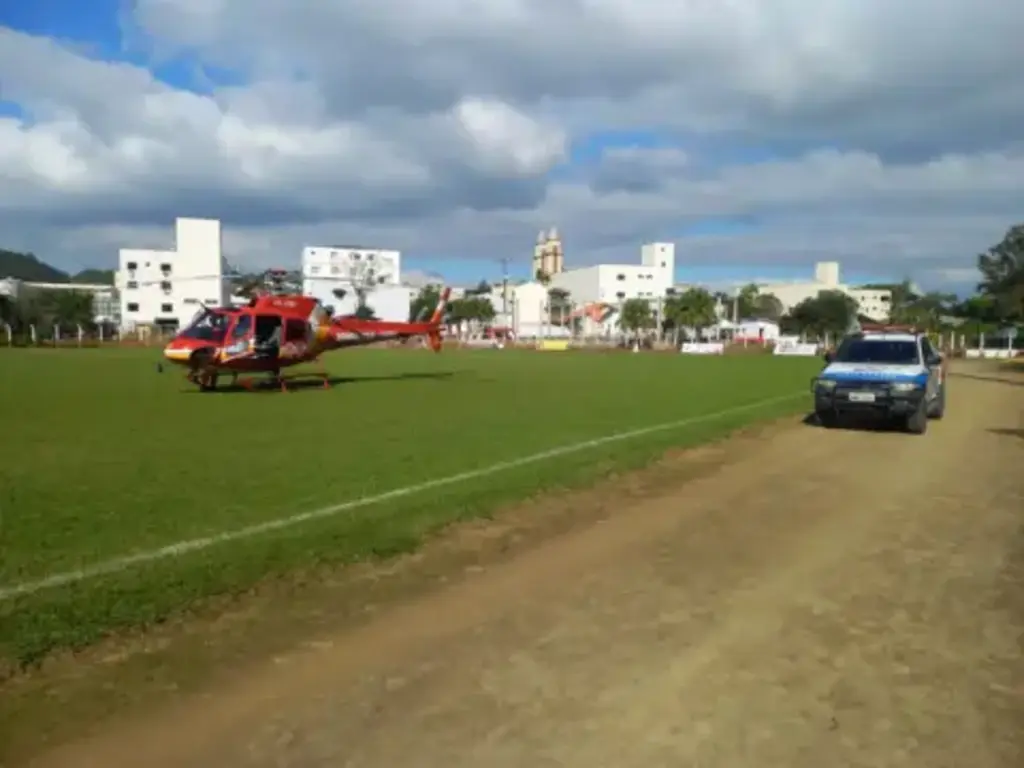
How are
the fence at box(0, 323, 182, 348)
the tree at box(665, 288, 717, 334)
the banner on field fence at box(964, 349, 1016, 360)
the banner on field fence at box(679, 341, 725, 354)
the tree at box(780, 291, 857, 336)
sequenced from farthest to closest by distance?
the tree at box(780, 291, 857, 336), the tree at box(665, 288, 717, 334), the banner on field fence at box(679, 341, 725, 354), the banner on field fence at box(964, 349, 1016, 360), the fence at box(0, 323, 182, 348)

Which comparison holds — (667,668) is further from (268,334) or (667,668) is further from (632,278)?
(632,278)

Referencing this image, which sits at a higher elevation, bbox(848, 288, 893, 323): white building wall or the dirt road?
bbox(848, 288, 893, 323): white building wall

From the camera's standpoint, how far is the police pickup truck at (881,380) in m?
17.2

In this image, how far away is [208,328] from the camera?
2594cm

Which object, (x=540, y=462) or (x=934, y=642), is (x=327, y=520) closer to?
(x=540, y=462)

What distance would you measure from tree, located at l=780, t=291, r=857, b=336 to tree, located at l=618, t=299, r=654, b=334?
Answer: 84.0 ft

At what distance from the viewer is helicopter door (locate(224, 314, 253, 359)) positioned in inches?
1011

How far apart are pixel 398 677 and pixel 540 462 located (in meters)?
7.92

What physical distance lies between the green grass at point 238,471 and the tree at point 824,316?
367 ft

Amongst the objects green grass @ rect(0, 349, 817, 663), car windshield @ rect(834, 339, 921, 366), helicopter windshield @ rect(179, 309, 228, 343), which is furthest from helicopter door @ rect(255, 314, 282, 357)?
car windshield @ rect(834, 339, 921, 366)

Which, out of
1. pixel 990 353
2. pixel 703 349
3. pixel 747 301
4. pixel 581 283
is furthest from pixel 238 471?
pixel 581 283

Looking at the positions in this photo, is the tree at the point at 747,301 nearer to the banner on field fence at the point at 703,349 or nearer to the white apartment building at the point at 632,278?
the white apartment building at the point at 632,278

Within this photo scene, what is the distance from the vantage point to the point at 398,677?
16.1 ft

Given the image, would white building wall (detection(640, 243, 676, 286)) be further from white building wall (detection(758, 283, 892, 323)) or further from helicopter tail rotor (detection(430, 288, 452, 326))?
helicopter tail rotor (detection(430, 288, 452, 326))
